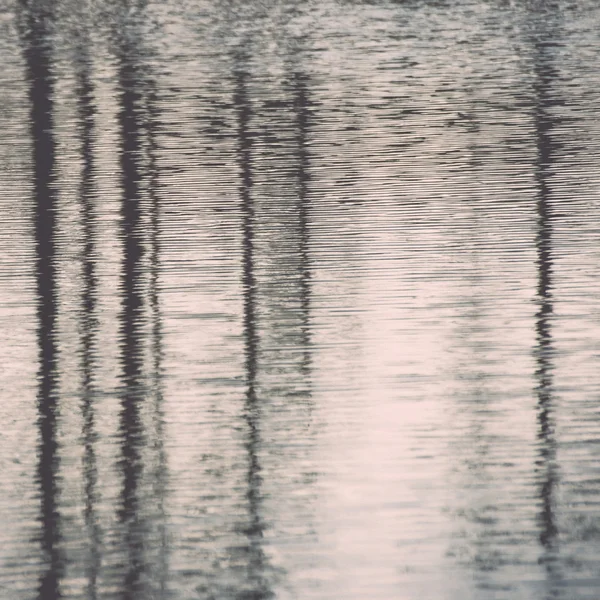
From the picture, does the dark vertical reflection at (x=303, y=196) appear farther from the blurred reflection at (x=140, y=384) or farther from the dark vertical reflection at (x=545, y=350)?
the dark vertical reflection at (x=545, y=350)

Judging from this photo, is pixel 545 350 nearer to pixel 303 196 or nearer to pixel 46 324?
pixel 46 324

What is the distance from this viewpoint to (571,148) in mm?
18547

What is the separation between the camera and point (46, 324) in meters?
11.5

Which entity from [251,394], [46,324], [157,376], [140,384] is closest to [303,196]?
[46,324]

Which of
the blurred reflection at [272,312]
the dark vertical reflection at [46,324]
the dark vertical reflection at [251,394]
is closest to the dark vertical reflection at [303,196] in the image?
the blurred reflection at [272,312]

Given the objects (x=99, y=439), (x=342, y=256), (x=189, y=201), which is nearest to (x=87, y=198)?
(x=189, y=201)

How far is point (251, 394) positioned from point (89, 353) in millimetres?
1343

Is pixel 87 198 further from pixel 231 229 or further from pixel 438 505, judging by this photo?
pixel 438 505

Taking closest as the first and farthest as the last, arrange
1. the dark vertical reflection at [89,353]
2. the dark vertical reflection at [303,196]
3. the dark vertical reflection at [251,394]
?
the dark vertical reflection at [251,394], the dark vertical reflection at [89,353], the dark vertical reflection at [303,196]

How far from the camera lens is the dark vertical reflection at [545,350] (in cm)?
781

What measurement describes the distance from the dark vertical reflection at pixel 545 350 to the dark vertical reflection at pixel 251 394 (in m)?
1.16

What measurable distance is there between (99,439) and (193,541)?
60.1 inches

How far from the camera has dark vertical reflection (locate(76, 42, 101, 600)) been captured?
7.76 m

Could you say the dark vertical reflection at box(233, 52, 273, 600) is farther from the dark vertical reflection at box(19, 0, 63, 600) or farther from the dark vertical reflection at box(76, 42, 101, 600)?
the dark vertical reflection at box(19, 0, 63, 600)
